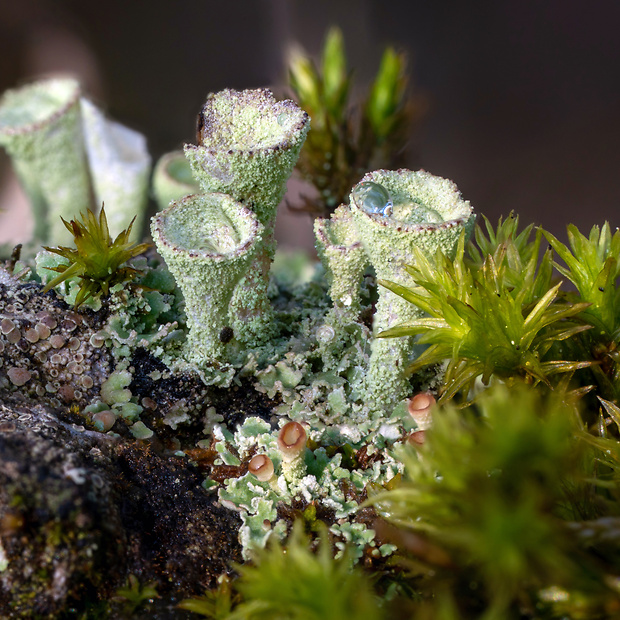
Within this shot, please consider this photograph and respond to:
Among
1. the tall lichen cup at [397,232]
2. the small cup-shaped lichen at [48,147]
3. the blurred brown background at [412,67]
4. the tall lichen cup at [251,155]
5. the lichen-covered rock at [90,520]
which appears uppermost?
the blurred brown background at [412,67]

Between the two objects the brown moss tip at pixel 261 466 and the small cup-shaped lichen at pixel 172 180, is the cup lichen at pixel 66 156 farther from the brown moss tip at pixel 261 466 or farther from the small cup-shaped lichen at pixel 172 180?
the brown moss tip at pixel 261 466

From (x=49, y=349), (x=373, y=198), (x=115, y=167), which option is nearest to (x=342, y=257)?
(x=373, y=198)

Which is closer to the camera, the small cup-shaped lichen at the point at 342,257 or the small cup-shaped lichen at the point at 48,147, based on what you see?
the small cup-shaped lichen at the point at 342,257

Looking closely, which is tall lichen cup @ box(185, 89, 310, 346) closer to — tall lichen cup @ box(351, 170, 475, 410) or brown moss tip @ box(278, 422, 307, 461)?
tall lichen cup @ box(351, 170, 475, 410)

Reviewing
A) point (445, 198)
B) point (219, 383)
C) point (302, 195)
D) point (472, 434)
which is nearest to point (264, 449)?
point (219, 383)

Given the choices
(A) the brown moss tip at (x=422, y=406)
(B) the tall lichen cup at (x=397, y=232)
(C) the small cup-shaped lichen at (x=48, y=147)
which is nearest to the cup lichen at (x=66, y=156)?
(C) the small cup-shaped lichen at (x=48, y=147)

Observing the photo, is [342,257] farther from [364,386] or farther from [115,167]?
[115,167]
